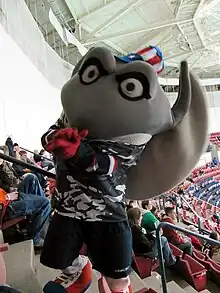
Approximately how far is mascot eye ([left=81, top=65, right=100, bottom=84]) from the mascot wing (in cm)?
33

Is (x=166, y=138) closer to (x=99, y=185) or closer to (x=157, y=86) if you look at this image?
(x=157, y=86)

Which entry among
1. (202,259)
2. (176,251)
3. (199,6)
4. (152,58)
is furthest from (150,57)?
(199,6)

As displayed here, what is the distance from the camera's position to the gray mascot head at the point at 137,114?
113 cm

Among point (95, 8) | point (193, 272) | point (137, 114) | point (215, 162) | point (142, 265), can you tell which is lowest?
point (215, 162)

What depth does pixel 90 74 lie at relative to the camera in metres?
1.18

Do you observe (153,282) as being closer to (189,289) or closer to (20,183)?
(189,289)

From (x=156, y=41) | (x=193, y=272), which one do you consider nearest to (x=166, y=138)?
(x=193, y=272)

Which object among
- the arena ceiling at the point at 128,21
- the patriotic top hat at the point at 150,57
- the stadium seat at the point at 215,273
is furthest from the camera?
the arena ceiling at the point at 128,21

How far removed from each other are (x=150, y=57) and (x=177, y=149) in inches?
14.2

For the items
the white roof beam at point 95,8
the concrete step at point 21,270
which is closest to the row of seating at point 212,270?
the concrete step at point 21,270

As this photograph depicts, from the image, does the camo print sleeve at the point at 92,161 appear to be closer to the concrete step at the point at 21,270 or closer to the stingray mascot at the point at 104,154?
the stingray mascot at the point at 104,154

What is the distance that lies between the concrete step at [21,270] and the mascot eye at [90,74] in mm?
873

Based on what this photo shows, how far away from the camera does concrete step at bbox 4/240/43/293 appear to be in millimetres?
1418

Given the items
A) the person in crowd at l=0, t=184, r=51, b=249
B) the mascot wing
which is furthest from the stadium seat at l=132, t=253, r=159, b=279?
the mascot wing
